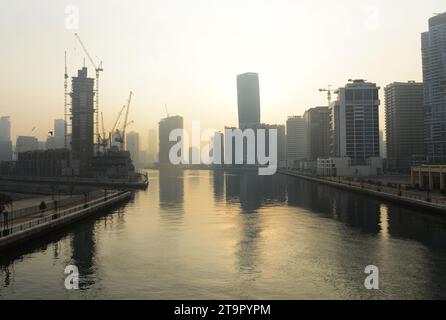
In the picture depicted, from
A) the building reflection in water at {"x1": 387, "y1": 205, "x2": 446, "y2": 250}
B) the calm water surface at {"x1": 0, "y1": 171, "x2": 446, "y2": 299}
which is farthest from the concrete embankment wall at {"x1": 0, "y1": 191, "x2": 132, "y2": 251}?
the building reflection in water at {"x1": 387, "y1": 205, "x2": 446, "y2": 250}

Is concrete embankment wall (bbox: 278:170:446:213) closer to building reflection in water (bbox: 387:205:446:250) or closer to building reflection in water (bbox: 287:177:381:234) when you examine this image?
building reflection in water (bbox: 387:205:446:250)

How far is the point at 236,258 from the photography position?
44.7m

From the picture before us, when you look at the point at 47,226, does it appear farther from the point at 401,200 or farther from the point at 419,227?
the point at 401,200

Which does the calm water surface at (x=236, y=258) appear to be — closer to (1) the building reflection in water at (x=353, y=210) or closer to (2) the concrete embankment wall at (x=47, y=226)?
(1) the building reflection in water at (x=353, y=210)

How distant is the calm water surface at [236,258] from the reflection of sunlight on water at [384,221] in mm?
278

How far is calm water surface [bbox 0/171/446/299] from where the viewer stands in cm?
3366

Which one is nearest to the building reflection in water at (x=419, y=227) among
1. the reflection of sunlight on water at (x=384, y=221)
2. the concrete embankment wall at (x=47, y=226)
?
the reflection of sunlight on water at (x=384, y=221)

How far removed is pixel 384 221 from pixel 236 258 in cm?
3670

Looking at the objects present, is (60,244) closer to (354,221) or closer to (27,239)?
(27,239)

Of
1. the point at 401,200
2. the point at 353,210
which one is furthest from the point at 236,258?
the point at 401,200

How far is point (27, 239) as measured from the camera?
53438 mm

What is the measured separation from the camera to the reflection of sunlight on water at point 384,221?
58344 mm
